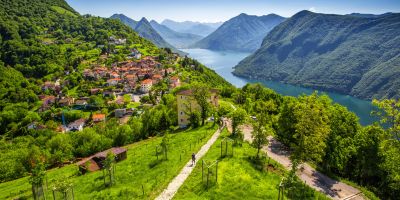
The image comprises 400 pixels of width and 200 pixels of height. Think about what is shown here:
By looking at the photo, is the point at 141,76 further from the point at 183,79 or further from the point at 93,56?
the point at 93,56

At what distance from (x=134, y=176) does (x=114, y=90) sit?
103657 mm

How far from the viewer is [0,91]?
4936 inches

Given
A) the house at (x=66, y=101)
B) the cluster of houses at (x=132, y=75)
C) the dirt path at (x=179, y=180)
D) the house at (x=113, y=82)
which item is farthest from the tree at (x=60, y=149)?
the house at (x=113, y=82)

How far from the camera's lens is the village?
99.9 m

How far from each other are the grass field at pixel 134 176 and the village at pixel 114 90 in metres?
→ 47.5

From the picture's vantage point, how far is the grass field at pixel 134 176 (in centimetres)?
2789

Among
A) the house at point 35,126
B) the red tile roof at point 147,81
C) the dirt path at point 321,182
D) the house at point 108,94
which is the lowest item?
the house at point 35,126

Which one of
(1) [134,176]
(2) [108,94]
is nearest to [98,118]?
(2) [108,94]

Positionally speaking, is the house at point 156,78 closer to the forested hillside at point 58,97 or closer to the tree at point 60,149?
the forested hillside at point 58,97

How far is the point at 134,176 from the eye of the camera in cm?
3203

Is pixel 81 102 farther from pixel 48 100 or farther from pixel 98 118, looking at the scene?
pixel 98 118

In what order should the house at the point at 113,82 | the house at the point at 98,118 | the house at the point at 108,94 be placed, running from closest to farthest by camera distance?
1. the house at the point at 98,118
2. the house at the point at 108,94
3. the house at the point at 113,82

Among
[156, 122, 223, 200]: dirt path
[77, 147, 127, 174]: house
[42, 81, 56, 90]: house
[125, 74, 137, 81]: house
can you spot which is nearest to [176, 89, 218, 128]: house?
[77, 147, 127, 174]: house

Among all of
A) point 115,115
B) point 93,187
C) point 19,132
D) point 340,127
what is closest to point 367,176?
point 340,127
